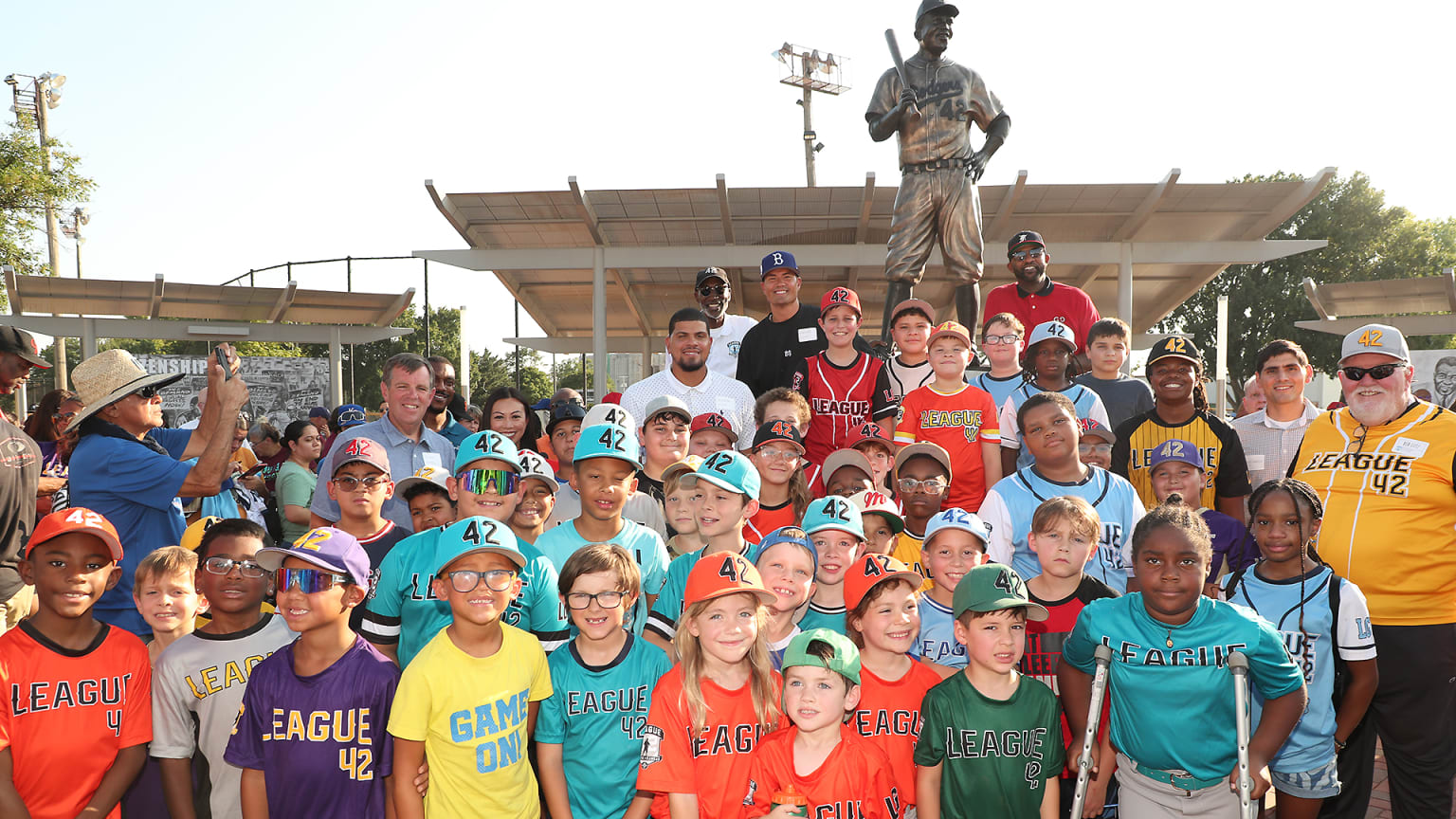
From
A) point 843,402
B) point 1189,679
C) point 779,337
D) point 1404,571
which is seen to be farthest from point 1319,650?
point 779,337

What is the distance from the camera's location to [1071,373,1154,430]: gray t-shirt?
6395mm

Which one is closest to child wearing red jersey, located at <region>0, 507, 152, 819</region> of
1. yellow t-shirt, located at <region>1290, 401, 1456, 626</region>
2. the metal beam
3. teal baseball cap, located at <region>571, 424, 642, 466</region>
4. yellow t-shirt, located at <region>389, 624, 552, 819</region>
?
yellow t-shirt, located at <region>389, 624, 552, 819</region>

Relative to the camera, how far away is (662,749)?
3.36 metres

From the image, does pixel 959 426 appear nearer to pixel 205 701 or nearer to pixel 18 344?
pixel 205 701

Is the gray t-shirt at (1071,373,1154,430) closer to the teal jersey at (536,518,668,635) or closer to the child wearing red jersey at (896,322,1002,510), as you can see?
the child wearing red jersey at (896,322,1002,510)

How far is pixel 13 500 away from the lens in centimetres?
461

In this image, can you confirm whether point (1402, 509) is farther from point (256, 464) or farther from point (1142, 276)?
point (1142, 276)

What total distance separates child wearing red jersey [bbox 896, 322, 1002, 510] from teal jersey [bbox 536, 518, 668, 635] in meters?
2.15

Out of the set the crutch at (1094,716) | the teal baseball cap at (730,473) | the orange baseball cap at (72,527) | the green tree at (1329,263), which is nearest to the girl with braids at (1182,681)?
the crutch at (1094,716)

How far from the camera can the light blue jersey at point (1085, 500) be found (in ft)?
15.3

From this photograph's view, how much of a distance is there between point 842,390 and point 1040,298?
2.57m

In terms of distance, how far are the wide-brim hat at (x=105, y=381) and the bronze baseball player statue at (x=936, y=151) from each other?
22.1 feet

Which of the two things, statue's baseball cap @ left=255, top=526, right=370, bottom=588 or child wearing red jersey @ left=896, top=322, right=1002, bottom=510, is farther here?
child wearing red jersey @ left=896, top=322, right=1002, bottom=510

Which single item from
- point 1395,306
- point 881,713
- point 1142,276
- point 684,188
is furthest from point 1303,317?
point 881,713
